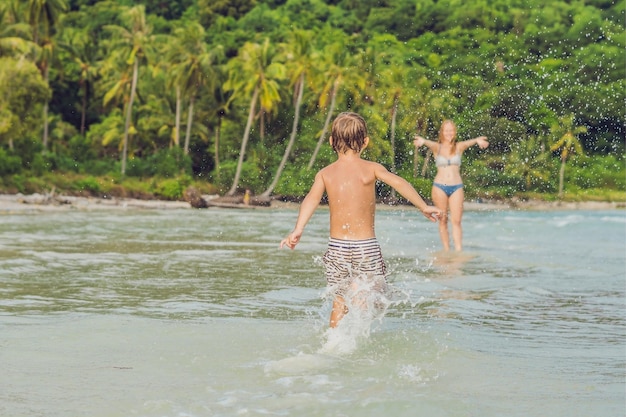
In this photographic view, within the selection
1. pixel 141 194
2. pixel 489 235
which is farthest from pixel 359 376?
pixel 141 194

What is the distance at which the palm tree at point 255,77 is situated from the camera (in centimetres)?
4937

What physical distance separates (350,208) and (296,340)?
821 millimetres

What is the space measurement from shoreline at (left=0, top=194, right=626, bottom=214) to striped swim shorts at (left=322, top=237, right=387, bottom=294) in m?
22.2

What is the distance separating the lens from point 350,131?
565 centimetres

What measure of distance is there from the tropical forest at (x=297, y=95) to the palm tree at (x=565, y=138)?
0.13m

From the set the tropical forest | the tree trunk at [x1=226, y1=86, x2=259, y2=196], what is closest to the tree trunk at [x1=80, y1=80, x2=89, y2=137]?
the tropical forest

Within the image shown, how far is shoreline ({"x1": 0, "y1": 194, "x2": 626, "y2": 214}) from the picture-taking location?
3123 cm

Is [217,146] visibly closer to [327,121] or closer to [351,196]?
[327,121]

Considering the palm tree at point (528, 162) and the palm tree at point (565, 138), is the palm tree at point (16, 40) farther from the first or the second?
the palm tree at point (565, 138)

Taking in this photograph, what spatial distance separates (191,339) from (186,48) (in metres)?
47.8

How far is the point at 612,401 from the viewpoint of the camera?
433 cm

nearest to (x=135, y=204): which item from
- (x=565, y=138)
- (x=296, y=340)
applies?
(x=565, y=138)

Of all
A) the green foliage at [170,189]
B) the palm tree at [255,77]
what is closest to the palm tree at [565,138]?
the palm tree at [255,77]

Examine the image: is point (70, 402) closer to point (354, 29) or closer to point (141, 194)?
point (141, 194)
